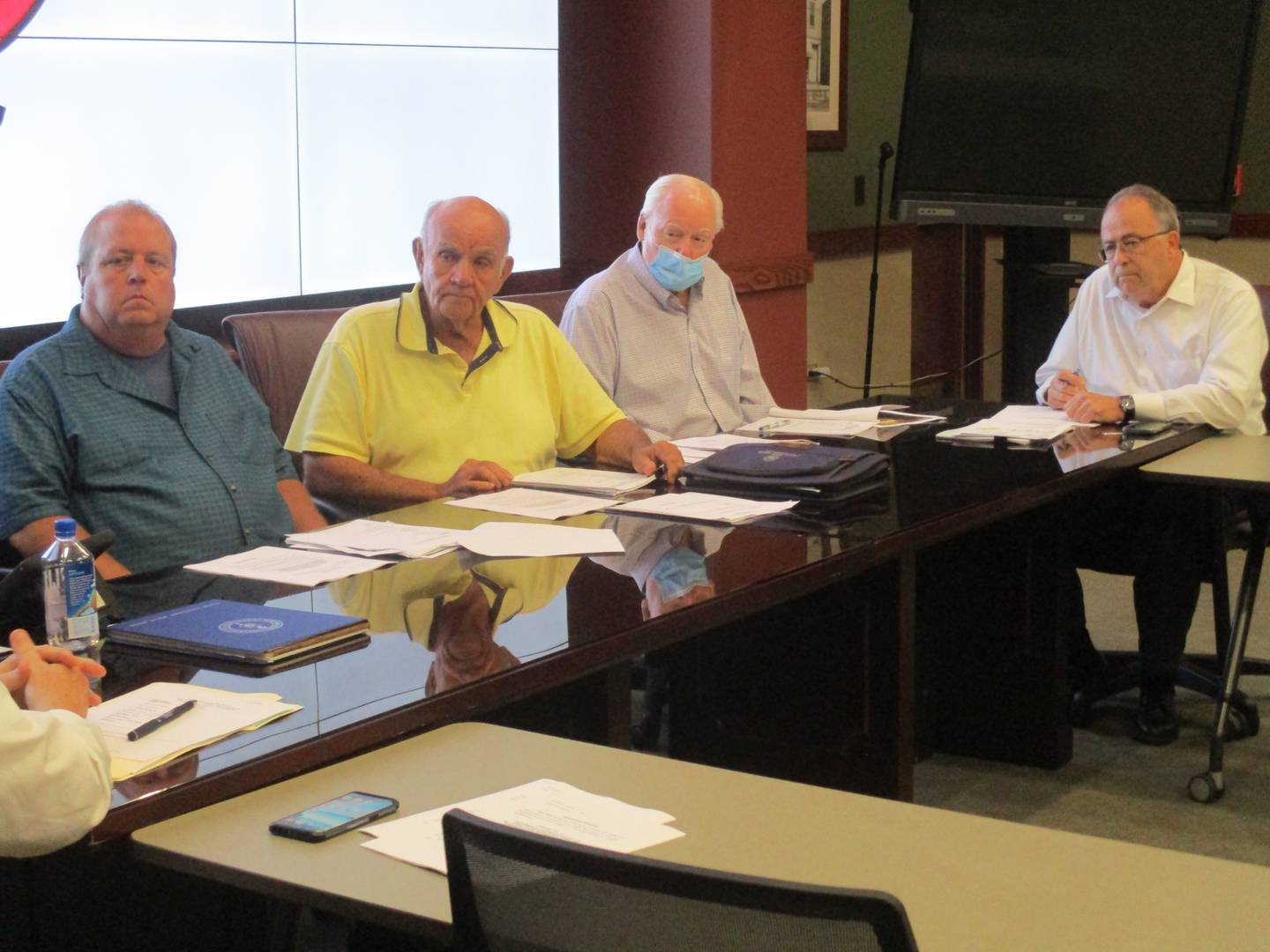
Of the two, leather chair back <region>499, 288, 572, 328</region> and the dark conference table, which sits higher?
leather chair back <region>499, 288, 572, 328</region>

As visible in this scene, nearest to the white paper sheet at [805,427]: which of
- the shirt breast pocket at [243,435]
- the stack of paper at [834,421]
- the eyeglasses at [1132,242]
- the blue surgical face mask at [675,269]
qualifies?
the stack of paper at [834,421]

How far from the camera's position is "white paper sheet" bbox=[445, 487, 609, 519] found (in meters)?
2.57

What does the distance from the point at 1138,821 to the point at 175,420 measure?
195 cm

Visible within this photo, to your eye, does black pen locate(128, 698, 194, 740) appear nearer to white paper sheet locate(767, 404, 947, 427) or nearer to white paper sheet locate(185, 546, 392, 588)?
white paper sheet locate(185, 546, 392, 588)

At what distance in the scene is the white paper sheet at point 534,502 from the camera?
Result: 2572 millimetres

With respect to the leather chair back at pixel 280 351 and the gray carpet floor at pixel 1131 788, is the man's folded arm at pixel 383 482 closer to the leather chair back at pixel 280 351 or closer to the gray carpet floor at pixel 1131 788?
the leather chair back at pixel 280 351

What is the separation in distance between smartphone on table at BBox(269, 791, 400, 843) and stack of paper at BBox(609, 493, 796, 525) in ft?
3.79

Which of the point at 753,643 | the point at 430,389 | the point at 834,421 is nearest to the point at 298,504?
the point at 430,389

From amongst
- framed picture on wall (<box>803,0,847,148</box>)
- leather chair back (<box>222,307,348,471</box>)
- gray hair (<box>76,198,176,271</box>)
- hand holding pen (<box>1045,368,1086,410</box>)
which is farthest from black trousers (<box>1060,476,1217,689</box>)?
framed picture on wall (<box>803,0,847,148</box>)

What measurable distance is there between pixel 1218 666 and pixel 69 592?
2.75 m

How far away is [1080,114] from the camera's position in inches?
212

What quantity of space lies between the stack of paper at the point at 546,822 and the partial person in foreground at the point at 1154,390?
6.75 feet

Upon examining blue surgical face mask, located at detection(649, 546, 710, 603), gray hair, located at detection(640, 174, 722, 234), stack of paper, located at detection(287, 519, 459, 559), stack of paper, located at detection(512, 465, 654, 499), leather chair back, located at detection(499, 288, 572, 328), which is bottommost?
blue surgical face mask, located at detection(649, 546, 710, 603)

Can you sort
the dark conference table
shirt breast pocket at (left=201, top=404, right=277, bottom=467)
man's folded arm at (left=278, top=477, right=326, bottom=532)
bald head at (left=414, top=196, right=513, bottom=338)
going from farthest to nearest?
bald head at (left=414, top=196, right=513, bottom=338) < man's folded arm at (left=278, top=477, right=326, bottom=532) < shirt breast pocket at (left=201, top=404, right=277, bottom=467) < the dark conference table
